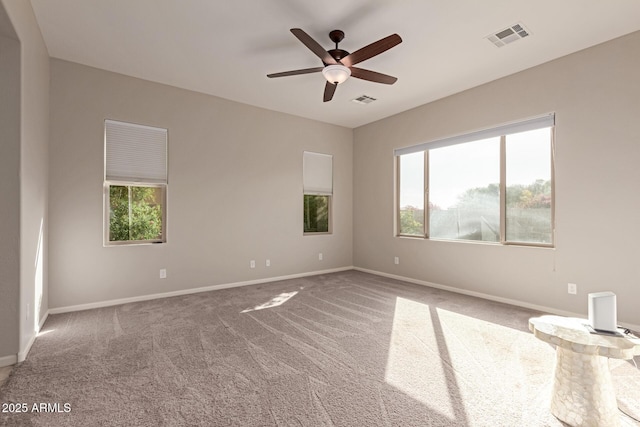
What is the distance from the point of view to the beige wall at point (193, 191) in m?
3.76

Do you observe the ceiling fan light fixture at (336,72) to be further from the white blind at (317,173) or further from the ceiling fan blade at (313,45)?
the white blind at (317,173)

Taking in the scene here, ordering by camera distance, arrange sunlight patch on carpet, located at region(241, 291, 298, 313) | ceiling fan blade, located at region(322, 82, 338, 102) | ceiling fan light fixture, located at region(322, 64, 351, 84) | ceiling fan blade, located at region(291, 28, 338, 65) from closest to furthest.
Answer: ceiling fan blade, located at region(291, 28, 338, 65), ceiling fan light fixture, located at region(322, 64, 351, 84), ceiling fan blade, located at region(322, 82, 338, 102), sunlight patch on carpet, located at region(241, 291, 298, 313)

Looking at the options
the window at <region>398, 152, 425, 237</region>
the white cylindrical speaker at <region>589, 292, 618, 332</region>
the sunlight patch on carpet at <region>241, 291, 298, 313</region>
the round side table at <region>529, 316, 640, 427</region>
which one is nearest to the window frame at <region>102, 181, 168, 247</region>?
the sunlight patch on carpet at <region>241, 291, 298, 313</region>

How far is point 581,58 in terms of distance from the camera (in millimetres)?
3490

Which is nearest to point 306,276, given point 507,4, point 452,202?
point 452,202

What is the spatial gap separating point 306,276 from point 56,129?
419 centimetres

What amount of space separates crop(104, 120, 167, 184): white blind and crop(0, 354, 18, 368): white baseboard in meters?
2.26

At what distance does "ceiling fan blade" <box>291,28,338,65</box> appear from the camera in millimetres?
2556

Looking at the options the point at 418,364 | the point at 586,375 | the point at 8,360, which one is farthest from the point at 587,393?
the point at 8,360

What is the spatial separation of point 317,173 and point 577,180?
398cm

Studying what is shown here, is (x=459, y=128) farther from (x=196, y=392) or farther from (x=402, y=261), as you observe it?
(x=196, y=392)

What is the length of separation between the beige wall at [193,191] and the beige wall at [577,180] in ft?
8.45

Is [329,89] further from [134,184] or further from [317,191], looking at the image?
[134,184]

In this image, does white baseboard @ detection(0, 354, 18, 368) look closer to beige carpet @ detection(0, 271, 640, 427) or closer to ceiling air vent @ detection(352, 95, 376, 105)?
beige carpet @ detection(0, 271, 640, 427)
